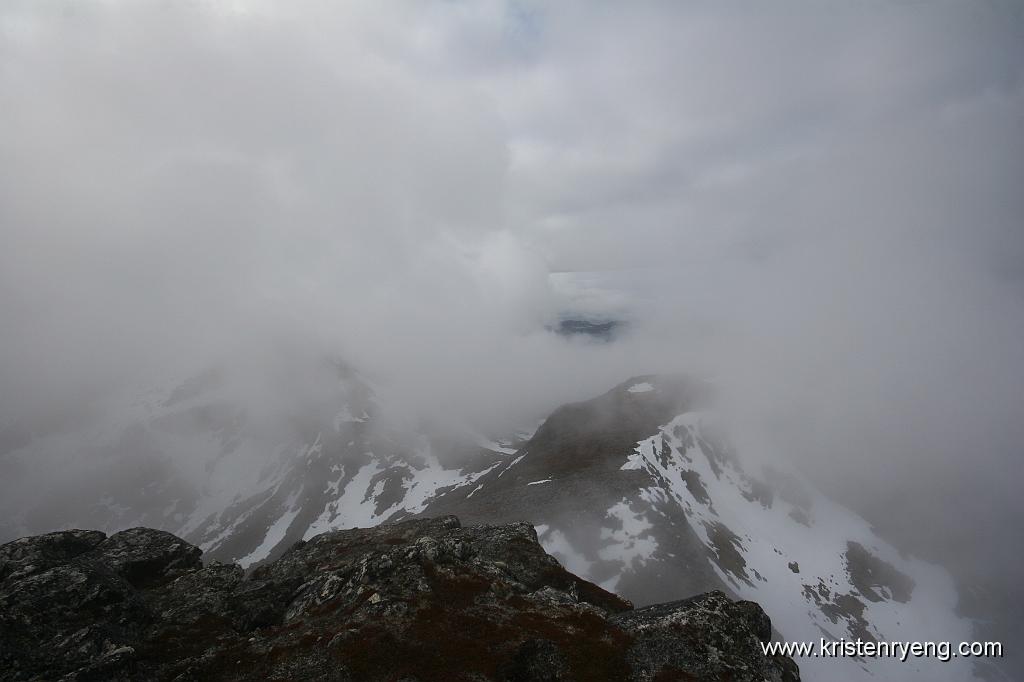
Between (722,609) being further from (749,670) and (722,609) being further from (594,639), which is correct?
(594,639)

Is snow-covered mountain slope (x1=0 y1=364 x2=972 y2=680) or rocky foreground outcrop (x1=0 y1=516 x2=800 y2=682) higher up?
snow-covered mountain slope (x1=0 y1=364 x2=972 y2=680)

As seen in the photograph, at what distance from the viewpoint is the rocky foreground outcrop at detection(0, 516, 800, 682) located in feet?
83.0

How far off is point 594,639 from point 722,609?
10.1 metres

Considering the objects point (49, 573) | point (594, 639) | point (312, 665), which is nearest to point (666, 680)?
point (594, 639)

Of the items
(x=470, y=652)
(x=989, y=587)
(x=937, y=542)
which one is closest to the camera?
(x=470, y=652)

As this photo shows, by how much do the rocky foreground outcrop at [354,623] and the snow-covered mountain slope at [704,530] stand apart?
58.9m

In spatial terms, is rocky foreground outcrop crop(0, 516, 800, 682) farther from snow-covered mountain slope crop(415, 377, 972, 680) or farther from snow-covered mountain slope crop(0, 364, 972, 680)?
snow-covered mountain slope crop(415, 377, 972, 680)

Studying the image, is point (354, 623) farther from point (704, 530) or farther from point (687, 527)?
point (704, 530)

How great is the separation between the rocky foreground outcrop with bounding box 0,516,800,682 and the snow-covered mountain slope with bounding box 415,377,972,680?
58.9 meters

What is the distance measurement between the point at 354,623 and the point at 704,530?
107 meters

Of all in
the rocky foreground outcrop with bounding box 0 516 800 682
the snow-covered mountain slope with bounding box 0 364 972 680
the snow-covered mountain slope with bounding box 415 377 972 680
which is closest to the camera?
the rocky foreground outcrop with bounding box 0 516 800 682

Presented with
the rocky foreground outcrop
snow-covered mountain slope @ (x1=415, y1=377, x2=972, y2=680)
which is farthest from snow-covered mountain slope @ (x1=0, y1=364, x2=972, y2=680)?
the rocky foreground outcrop

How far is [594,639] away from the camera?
94.2 feet

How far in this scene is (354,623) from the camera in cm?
2928
